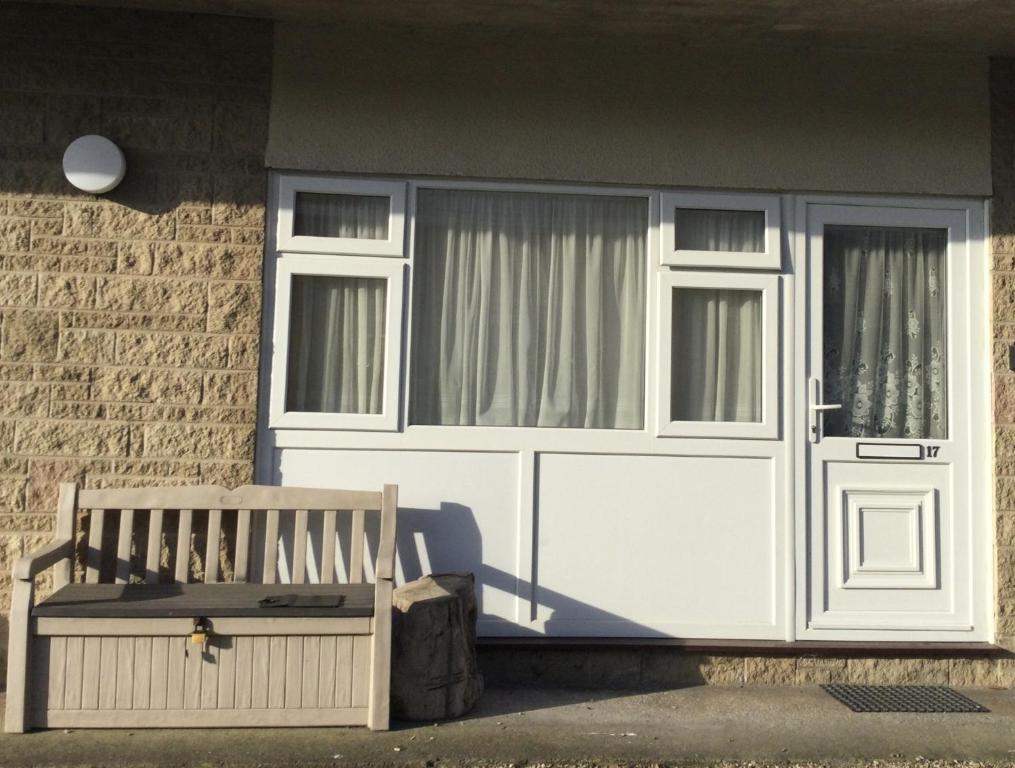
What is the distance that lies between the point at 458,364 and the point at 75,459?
1661mm

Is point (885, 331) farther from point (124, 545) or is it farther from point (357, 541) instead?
point (124, 545)

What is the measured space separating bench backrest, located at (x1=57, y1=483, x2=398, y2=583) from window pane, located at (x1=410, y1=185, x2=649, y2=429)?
0.68 meters

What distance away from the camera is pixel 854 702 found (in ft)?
14.1

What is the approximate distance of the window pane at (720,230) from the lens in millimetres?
4738

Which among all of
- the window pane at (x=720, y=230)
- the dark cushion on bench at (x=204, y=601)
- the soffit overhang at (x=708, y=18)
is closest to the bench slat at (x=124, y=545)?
the dark cushion on bench at (x=204, y=601)

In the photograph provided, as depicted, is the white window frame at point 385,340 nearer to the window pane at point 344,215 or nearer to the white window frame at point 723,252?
the window pane at point 344,215

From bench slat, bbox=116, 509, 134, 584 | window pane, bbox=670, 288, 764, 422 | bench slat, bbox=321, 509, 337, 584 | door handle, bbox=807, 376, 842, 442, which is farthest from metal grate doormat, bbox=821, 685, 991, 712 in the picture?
bench slat, bbox=116, 509, 134, 584

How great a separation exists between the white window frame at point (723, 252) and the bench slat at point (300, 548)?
75.3 inches

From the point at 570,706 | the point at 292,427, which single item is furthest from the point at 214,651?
the point at 570,706

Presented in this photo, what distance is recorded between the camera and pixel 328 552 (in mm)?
4297

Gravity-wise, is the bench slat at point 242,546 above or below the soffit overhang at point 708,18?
below

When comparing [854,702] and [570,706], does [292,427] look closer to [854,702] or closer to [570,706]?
[570,706]

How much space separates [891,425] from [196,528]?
10.1 feet

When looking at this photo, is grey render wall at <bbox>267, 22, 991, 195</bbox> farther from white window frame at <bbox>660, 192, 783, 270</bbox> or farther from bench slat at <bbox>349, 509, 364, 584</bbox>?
bench slat at <bbox>349, 509, 364, 584</bbox>
